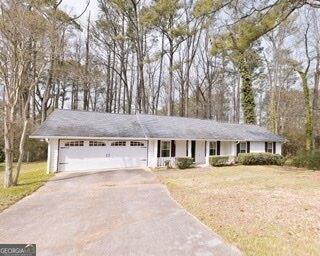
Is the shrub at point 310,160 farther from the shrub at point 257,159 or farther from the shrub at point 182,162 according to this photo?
the shrub at point 182,162

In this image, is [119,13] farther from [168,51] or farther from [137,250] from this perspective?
[137,250]

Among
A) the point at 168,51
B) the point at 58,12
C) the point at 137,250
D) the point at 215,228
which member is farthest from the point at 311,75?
the point at 137,250

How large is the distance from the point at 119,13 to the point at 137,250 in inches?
1193

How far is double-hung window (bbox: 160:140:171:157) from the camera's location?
2256 cm

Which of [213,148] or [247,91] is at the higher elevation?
[247,91]

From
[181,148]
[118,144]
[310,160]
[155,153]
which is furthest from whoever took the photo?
[181,148]

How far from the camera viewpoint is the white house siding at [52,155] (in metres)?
18.1

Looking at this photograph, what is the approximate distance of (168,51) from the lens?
32844 millimetres

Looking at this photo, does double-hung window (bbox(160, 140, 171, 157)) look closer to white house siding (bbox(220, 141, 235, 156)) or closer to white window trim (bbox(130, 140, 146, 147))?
white window trim (bbox(130, 140, 146, 147))

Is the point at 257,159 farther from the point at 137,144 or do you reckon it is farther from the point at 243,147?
the point at 137,144

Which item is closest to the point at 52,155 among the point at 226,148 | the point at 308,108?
the point at 226,148

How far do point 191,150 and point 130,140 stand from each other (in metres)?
5.83

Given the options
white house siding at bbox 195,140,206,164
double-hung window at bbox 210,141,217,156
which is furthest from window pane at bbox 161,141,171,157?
double-hung window at bbox 210,141,217,156

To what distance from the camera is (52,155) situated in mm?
18328
